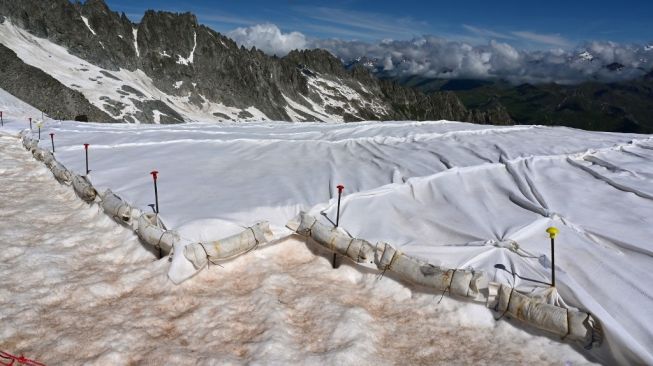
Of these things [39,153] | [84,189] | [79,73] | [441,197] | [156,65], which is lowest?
[84,189]

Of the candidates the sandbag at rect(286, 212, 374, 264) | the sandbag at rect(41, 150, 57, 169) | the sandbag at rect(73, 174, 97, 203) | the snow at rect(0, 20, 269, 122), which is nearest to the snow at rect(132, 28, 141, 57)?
the snow at rect(0, 20, 269, 122)

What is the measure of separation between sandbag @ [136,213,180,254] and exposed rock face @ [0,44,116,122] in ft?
247

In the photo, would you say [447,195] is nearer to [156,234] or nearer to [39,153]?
[156,234]

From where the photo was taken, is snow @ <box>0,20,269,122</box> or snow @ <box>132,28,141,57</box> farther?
snow @ <box>132,28,141,57</box>

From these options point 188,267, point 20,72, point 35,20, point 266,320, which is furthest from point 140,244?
point 35,20

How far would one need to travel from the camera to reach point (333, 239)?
9742mm

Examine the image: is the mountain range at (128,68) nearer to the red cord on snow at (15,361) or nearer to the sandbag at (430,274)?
the red cord on snow at (15,361)

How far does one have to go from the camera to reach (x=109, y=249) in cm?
1007

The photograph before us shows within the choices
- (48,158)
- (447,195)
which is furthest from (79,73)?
(447,195)

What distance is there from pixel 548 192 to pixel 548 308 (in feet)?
22.2

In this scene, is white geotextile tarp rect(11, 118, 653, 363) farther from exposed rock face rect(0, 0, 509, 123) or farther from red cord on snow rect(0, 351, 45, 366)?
exposed rock face rect(0, 0, 509, 123)

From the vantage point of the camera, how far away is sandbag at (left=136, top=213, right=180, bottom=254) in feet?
30.7

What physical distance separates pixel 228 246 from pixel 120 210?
3.52 metres

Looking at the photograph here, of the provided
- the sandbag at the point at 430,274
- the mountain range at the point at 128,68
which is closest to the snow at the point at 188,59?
the mountain range at the point at 128,68
